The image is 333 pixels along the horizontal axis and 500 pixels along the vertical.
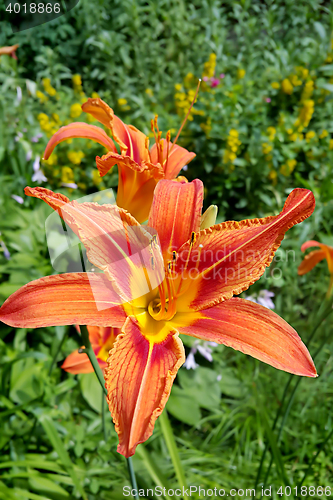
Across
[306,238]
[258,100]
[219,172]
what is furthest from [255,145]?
[306,238]

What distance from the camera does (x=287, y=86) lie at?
2.63 meters

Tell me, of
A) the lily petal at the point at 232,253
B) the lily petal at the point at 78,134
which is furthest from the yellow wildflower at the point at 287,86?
the lily petal at the point at 232,253

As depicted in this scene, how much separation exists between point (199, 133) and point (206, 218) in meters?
1.85

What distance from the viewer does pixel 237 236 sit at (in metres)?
0.65

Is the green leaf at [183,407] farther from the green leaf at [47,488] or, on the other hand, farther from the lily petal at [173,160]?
the lily petal at [173,160]

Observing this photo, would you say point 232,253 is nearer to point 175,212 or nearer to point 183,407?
point 175,212

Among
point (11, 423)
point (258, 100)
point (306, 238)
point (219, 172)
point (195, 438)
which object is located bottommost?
point (195, 438)

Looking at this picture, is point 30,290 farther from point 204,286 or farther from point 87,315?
point 204,286

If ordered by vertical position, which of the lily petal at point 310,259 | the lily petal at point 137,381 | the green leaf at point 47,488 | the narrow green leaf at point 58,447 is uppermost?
the lily petal at point 310,259

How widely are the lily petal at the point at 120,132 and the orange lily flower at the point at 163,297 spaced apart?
0.17 m

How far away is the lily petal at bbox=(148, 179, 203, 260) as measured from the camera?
2.31 feet

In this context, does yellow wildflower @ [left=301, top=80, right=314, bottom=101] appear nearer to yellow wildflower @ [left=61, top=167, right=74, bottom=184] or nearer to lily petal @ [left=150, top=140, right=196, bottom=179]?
yellow wildflower @ [left=61, top=167, right=74, bottom=184]

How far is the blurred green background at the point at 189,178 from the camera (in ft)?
4.37

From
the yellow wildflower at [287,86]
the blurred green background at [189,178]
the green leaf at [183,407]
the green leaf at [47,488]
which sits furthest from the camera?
the yellow wildflower at [287,86]
